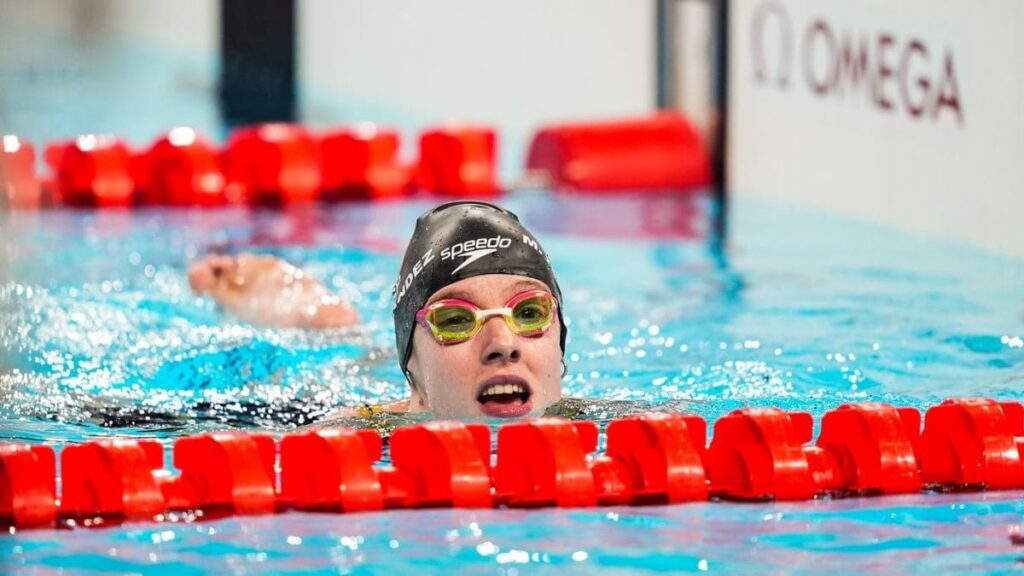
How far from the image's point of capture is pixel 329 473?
353cm

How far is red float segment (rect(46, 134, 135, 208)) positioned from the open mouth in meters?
6.25

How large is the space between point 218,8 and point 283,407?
37.7 feet

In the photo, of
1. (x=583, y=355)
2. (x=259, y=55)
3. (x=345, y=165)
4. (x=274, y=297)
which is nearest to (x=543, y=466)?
(x=583, y=355)

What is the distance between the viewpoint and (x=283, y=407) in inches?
185

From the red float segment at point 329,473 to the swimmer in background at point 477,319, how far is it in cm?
40

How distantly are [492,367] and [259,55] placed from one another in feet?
39.4

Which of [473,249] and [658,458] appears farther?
[473,249]

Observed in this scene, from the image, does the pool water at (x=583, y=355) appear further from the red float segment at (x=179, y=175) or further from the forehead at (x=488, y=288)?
the forehead at (x=488, y=288)

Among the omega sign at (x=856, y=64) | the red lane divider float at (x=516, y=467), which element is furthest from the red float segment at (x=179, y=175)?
the red lane divider float at (x=516, y=467)

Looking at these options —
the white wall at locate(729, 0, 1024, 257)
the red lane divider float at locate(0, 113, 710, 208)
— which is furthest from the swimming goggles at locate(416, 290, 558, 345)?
the red lane divider float at locate(0, 113, 710, 208)

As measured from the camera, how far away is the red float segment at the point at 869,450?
3.63 metres

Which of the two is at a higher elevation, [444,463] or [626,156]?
[626,156]

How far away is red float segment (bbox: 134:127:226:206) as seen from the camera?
9812mm

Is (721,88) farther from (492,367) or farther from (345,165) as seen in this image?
(492,367)
